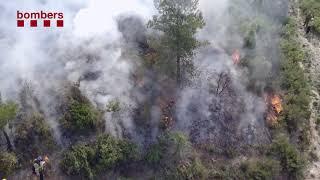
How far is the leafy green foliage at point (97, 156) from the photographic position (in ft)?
83.6

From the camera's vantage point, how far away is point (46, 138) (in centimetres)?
2589

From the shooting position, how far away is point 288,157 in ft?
92.1

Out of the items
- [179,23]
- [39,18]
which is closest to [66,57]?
[39,18]

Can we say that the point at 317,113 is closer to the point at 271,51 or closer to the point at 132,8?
the point at 271,51

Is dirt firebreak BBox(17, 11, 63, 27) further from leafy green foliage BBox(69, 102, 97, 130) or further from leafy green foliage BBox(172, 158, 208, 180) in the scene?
leafy green foliage BBox(172, 158, 208, 180)

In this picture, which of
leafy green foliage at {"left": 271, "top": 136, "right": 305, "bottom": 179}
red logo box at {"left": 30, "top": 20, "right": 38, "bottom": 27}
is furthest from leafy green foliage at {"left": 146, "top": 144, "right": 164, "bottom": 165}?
red logo box at {"left": 30, "top": 20, "right": 38, "bottom": 27}

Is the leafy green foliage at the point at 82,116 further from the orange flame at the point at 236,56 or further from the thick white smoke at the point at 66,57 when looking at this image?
the orange flame at the point at 236,56

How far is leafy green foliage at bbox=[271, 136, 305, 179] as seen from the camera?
27923 millimetres

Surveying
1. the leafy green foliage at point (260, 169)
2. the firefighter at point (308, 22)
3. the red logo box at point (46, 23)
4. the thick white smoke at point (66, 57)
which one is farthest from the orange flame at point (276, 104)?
the red logo box at point (46, 23)

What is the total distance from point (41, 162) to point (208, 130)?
32.3 feet

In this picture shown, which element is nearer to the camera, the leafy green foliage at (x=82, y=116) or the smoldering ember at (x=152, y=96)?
the smoldering ember at (x=152, y=96)

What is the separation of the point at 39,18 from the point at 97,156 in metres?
10.5

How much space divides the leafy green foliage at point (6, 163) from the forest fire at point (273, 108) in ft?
49.6

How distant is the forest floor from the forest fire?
263 centimetres
